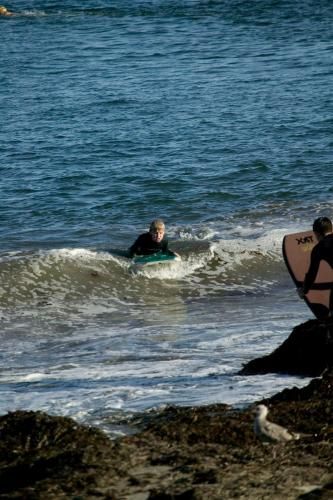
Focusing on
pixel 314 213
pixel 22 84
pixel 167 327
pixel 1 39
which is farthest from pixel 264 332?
pixel 1 39

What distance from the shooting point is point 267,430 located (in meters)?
8.23

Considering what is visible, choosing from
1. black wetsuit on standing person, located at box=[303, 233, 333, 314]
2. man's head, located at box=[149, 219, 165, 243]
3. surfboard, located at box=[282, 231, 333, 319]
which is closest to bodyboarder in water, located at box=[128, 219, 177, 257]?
man's head, located at box=[149, 219, 165, 243]

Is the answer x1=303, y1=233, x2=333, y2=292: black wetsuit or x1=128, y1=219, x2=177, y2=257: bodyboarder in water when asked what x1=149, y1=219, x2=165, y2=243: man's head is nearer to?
x1=128, y1=219, x2=177, y2=257: bodyboarder in water

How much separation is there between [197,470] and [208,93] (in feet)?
64.4

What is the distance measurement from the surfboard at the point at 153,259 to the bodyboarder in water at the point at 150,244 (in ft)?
0.15

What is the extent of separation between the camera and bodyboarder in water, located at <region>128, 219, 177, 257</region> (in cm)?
1647

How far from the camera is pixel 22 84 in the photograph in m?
29.0

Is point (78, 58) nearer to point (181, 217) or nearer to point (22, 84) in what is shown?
point (22, 84)

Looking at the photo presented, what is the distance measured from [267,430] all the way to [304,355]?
2.55 metres

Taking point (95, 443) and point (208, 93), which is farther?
point (208, 93)

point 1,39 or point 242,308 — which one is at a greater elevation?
point 1,39

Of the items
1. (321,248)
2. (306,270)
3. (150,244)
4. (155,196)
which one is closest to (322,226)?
(321,248)

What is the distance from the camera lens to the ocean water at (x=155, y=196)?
39.8ft

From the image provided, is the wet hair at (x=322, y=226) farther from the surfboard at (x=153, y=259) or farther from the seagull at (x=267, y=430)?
the surfboard at (x=153, y=259)
